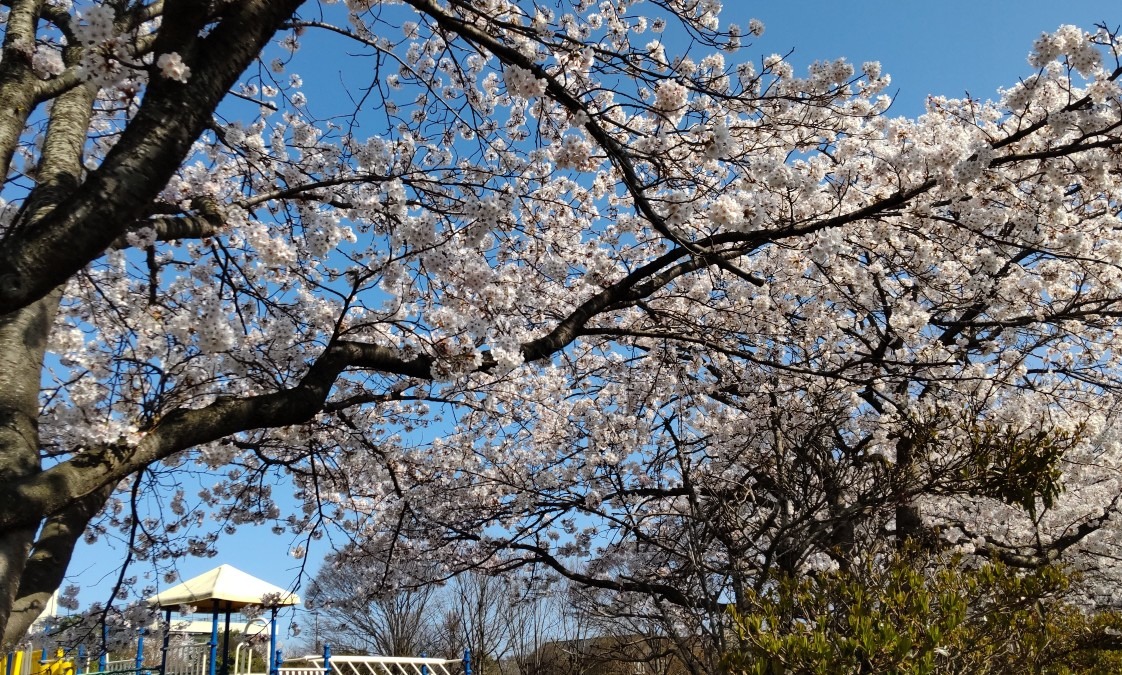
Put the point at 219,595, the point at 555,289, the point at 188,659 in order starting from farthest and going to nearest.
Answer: the point at 188,659 < the point at 219,595 < the point at 555,289

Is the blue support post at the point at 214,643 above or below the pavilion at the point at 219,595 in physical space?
below

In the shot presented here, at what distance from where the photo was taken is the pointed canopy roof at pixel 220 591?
974 cm

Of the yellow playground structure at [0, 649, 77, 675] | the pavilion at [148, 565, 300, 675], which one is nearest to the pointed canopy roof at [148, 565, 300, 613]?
the pavilion at [148, 565, 300, 675]

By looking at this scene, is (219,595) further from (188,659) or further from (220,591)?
(188,659)

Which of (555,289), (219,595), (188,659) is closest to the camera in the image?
(555,289)

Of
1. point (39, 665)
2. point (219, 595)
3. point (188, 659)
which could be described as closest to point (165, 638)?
point (39, 665)

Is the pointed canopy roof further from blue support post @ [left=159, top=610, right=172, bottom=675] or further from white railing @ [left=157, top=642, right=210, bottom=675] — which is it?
white railing @ [left=157, top=642, right=210, bottom=675]

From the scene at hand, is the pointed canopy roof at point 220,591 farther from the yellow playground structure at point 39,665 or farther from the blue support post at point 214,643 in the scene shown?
the yellow playground structure at point 39,665

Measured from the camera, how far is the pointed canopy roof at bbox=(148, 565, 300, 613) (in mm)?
9742

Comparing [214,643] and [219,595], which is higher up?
[219,595]

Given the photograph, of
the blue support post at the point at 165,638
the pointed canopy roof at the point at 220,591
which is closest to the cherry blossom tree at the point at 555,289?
the blue support post at the point at 165,638

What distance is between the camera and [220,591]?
9883 mm

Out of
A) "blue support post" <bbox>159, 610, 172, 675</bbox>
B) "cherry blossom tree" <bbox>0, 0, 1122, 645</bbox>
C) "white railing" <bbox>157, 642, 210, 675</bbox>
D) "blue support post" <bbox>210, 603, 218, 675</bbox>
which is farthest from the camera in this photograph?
"white railing" <bbox>157, 642, 210, 675</bbox>

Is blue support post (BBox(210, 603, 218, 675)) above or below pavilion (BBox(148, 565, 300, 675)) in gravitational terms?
below
